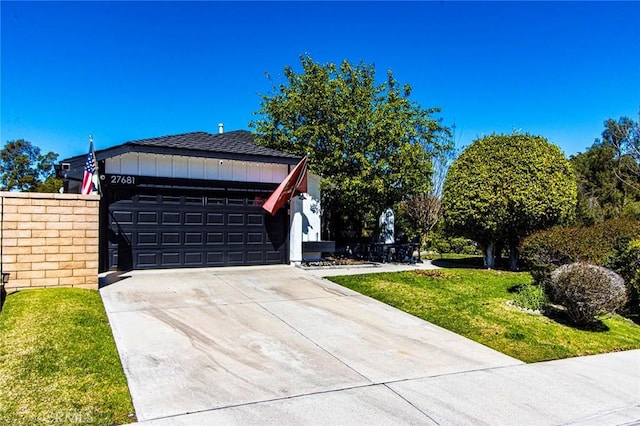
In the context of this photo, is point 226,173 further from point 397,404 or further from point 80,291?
point 397,404

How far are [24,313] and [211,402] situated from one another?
4139mm

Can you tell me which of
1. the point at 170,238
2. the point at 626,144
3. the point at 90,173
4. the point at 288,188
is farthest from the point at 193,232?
the point at 626,144

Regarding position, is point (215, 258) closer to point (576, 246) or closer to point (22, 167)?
point (576, 246)

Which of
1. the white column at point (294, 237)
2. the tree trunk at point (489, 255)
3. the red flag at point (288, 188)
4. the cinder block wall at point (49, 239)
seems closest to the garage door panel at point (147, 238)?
the cinder block wall at point (49, 239)

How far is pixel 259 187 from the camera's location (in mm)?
12867

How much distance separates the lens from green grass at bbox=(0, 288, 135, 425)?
3.95 m

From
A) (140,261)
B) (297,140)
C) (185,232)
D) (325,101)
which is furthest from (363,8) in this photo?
(140,261)

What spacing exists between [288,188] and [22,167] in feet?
106

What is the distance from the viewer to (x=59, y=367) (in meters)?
4.86

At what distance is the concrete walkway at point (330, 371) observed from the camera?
427cm

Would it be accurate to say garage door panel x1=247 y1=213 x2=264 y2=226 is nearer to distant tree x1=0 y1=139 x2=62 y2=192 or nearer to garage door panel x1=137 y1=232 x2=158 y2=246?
garage door panel x1=137 y1=232 x2=158 y2=246

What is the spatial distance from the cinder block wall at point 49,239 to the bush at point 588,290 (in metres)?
8.70

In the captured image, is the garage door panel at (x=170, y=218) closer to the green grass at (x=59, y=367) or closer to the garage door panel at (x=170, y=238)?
the garage door panel at (x=170, y=238)

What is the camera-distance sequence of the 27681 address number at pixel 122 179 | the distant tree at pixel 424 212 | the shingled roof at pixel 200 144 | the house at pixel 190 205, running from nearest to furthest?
the 27681 address number at pixel 122 179, the house at pixel 190 205, the shingled roof at pixel 200 144, the distant tree at pixel 424 212
